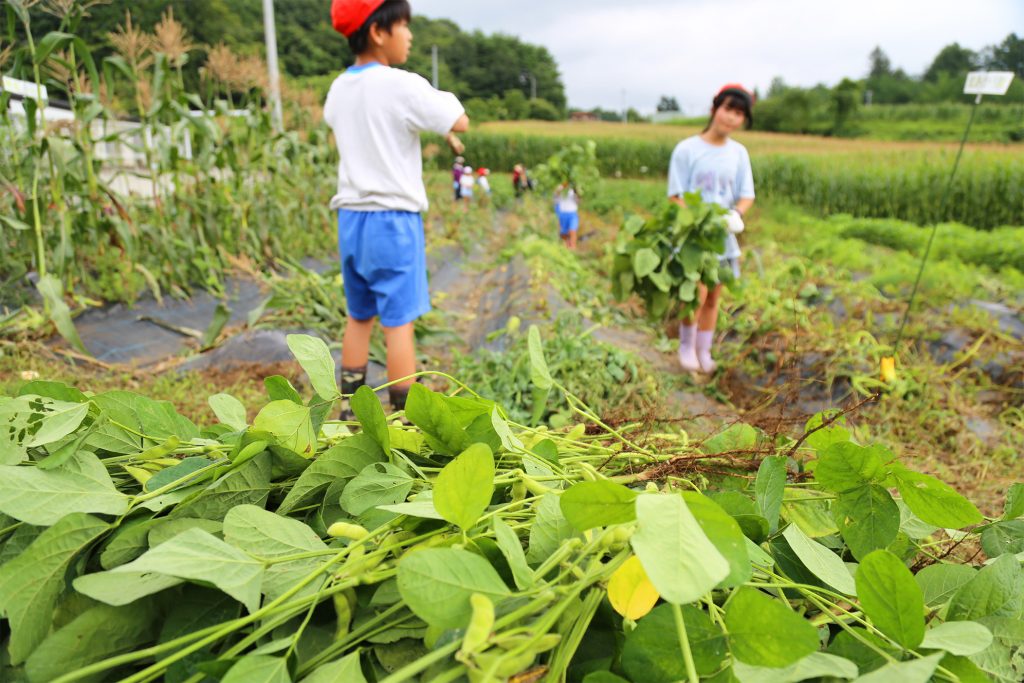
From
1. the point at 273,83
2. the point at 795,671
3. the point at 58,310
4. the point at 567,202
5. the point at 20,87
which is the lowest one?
the point at 58,310

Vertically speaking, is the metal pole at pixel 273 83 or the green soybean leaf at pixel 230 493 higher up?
the metal pole at pixel 273 83

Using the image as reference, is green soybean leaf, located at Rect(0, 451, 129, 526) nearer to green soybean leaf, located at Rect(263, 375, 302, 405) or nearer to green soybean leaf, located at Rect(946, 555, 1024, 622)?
green soybean leaf, located at Rect(263, 375, 302, 405)

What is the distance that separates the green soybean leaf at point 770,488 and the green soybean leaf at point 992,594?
0.22m

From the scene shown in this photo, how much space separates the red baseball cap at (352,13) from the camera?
8.10 ft

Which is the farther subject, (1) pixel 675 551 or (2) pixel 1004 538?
(2) pixel 1004 538

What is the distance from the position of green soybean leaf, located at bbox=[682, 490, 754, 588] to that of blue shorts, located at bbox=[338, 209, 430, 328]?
7.18ft

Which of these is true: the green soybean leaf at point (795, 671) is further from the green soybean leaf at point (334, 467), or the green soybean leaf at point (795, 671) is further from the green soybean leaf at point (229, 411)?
the green soybean leaf at point (229, 411)

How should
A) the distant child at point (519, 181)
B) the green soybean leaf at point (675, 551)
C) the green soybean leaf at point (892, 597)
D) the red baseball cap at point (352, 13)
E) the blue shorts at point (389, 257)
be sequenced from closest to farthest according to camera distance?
the green soybean leaf at point (675, 551) < the green soybean leaf at point (892, 597) < the red baseball cap at point (352, 13) < the blue shorts at point (389, 257) < the distant child at point (519, 181)

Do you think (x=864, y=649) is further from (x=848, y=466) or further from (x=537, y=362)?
(x=537, y=362)

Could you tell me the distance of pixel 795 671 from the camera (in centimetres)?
60

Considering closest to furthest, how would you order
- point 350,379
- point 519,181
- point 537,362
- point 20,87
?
point 537,362
point 350,379
point 20,87
point 519,181

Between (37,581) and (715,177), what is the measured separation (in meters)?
3.87

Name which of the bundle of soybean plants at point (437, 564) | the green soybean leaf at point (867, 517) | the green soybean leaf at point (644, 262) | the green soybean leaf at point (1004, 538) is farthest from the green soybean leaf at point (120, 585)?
the green soybean leaf at point (644, 262)

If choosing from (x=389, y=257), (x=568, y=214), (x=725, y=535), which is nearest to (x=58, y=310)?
(x=389, y=257)
